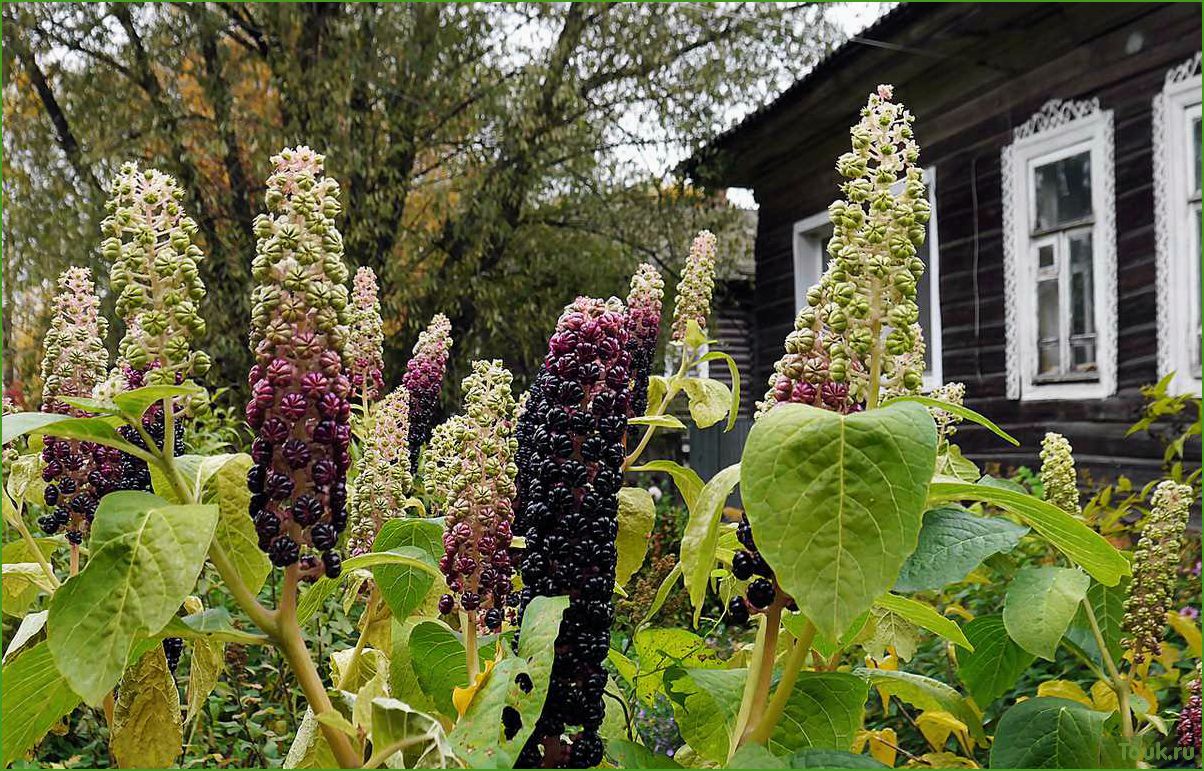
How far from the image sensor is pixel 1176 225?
5527mm

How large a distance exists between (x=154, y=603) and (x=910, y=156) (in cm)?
64

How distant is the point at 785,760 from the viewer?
74 cm

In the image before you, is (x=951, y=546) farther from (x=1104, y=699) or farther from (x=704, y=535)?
(x=1104, y=699)

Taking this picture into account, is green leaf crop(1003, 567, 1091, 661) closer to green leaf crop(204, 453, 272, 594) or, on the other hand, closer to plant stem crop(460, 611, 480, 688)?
plant stem crop(460, 611, 480, 688)

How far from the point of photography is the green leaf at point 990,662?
1.19 m

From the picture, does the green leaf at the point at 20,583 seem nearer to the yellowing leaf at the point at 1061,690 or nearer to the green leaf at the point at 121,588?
the green leaf at the point at 121,588

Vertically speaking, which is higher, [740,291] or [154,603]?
[740,291]

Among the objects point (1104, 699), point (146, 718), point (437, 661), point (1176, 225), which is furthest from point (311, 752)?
point (1176, 225)

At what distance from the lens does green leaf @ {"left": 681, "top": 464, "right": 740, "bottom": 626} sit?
2.29 ft

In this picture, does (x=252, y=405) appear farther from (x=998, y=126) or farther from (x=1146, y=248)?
(x=998, y=126)

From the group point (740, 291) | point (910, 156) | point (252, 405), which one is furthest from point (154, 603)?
point (740, 291)

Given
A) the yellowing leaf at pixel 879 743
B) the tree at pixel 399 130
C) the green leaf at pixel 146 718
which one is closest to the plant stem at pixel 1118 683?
the yellowing leaf at pixel 879 743

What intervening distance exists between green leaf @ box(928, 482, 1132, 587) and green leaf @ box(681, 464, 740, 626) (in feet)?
0.49

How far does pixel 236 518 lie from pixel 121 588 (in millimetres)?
197
